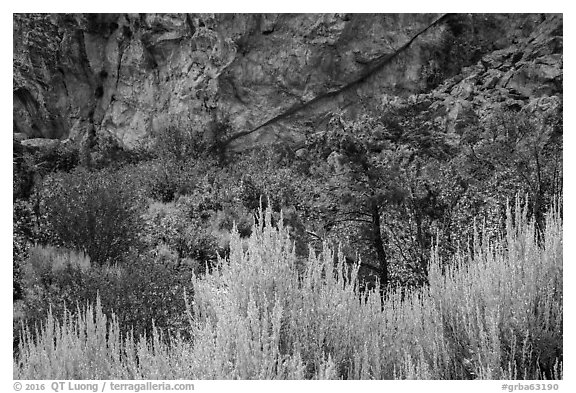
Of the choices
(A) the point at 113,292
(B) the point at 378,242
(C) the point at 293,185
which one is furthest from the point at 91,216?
(B) the point at 378,242

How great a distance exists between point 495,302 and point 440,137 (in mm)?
2835

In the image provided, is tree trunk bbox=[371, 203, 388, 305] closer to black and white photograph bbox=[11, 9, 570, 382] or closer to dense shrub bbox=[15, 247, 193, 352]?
black and white photograph bbox=[11, 9, 570, 382]

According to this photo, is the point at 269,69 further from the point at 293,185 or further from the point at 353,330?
the point at 353,330

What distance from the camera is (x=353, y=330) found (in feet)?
9.32

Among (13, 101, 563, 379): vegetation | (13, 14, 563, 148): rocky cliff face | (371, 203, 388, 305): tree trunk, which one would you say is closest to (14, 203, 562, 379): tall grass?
(13, 101, 563, 379): vegetation

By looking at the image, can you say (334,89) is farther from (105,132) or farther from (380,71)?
(105,132)

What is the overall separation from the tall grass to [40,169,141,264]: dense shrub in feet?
Result: 6.24

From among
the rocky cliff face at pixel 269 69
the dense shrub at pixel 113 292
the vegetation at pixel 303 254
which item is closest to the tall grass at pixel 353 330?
the vegetation at pixel 303 254

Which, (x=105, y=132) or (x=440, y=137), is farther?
(x=105, y=132)

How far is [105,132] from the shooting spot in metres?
6.02

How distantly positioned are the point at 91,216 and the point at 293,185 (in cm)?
195

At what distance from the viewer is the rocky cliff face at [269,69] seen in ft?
16.9
